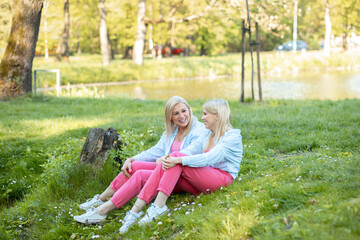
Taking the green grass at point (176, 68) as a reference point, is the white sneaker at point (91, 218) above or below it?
below

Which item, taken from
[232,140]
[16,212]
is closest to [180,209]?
[232,140]

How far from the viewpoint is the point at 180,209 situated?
4352 millimetres

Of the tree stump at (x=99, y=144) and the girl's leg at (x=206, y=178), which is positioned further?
the tree stump at (x=99, y=144)

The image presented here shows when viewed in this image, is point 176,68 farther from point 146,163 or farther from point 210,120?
point 210,120

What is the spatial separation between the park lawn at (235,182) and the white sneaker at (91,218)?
0.09 meters

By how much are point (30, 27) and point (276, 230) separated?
1162cm

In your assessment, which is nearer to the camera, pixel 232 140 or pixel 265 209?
pixel 265 209

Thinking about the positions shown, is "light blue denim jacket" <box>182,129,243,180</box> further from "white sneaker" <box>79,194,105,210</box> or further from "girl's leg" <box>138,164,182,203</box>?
"white sneaker" <box>79,194,105,210</box>

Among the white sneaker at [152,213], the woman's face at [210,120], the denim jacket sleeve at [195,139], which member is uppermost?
the woman's face at [210,120]

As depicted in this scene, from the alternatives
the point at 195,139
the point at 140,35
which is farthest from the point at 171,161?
the point at 140,35

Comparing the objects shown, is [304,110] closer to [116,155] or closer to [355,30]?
[116,155]

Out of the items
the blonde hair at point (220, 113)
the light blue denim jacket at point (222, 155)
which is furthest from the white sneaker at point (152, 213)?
the blonde hair at point (220, 113)

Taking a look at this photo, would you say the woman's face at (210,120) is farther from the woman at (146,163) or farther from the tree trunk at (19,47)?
the tree trunk at (19,47)

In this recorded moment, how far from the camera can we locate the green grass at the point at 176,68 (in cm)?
2401
